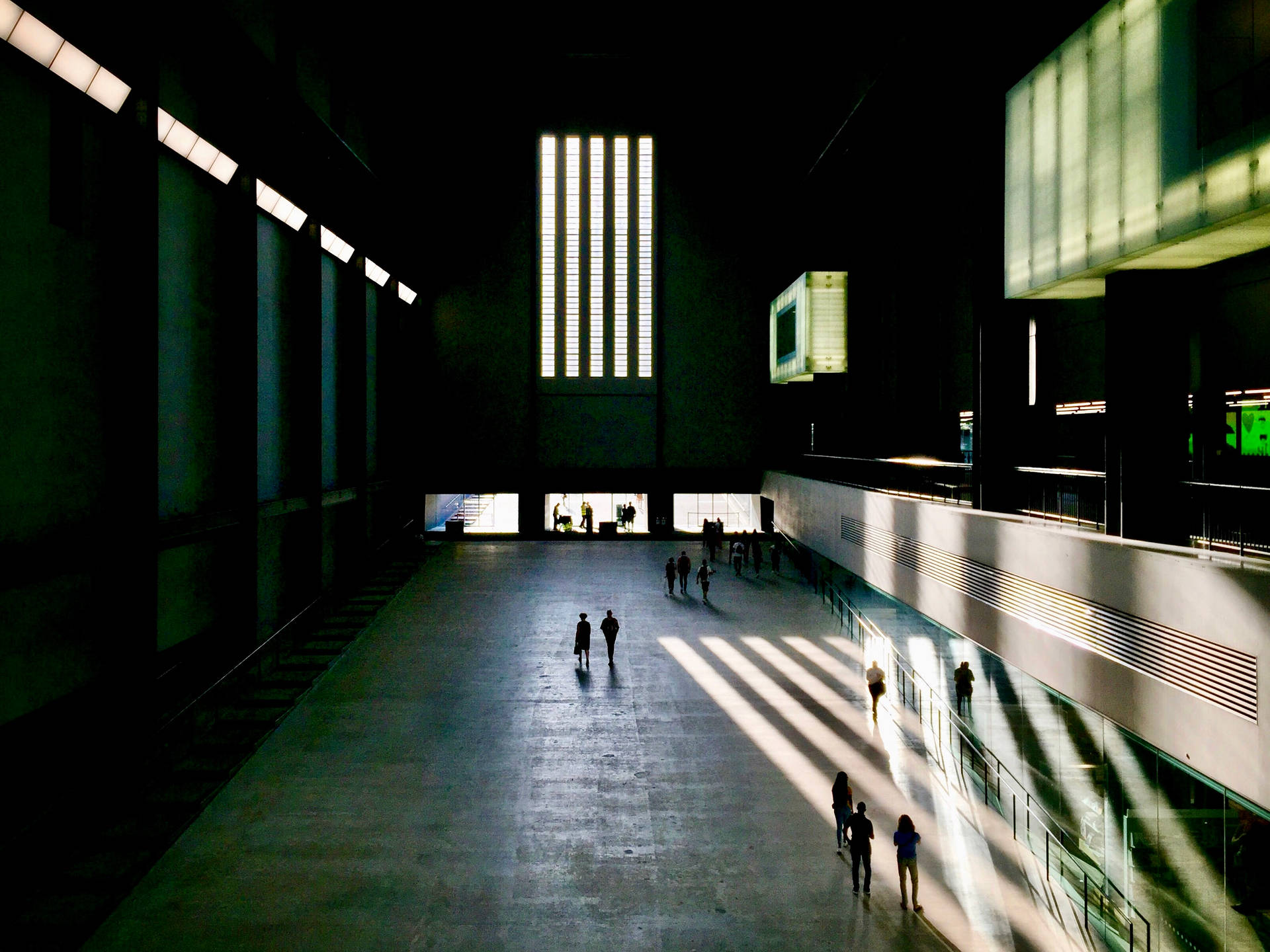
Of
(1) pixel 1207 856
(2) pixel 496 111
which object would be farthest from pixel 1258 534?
(2) pixel 496 111

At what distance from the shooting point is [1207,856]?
28.5 feet

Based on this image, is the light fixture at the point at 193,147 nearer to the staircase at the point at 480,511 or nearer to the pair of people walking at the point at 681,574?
the pair of people walking at the point at 681,574

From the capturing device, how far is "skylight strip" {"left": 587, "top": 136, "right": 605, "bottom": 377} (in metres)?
35.2

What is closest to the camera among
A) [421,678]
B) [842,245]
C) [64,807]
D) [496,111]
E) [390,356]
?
[64,807]

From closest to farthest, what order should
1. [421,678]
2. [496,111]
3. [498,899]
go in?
[498,899] < [421,678] < [496,111]

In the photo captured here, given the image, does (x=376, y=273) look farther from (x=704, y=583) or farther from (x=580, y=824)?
(x=580, y=824)

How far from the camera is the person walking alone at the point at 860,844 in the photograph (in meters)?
8.45

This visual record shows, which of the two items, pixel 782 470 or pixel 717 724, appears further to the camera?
pixel 782 470

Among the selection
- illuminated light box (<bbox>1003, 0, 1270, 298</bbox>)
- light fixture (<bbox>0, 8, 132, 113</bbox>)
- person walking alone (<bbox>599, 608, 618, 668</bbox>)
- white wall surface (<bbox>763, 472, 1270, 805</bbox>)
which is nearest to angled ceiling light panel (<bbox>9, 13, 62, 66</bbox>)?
light fixture (<bbox>0, 8, 132, 113</bbox>)

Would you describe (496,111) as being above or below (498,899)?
above

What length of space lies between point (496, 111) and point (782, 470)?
20.2 metres

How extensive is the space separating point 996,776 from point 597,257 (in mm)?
28612

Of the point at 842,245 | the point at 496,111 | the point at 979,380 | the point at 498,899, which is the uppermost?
the point at 496,111

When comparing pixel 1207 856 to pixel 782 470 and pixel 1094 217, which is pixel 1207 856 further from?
pixel 782 470
